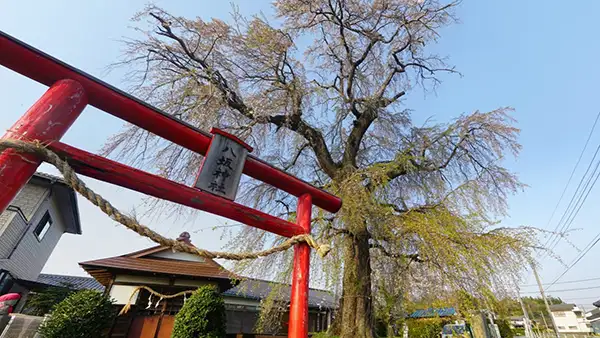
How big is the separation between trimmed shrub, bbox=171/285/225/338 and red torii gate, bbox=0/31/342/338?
4.73 metres

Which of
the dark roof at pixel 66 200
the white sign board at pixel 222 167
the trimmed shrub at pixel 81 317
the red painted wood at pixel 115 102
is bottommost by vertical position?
the trimmed shrub at pixel 81 317

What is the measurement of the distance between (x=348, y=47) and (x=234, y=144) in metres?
5.65

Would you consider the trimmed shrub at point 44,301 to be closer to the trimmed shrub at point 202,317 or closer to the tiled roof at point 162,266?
the tiled roof at point 162,266

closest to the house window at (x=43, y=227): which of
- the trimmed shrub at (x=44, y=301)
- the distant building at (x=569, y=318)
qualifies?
the trimmed shrub at (x=44, y=301)

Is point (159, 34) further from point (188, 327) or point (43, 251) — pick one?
point (43, 251)

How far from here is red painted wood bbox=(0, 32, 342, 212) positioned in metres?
1.42

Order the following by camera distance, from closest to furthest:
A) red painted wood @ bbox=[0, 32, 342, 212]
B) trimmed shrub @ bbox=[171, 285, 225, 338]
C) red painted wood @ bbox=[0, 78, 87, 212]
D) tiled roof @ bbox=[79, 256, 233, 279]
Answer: red painted wood @ bbox=[0, 78, 87, 212] → red painted wood @ bbox=[0, 32, 342, 212] → trimmed shrub @ bbox=[171, 285, 225, 338] → tiled roof @ bbox=[79, 256, 233, 279]

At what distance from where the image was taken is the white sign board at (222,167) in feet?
5.76

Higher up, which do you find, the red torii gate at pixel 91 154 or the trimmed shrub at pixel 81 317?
the red torii gate at pixel 91 154

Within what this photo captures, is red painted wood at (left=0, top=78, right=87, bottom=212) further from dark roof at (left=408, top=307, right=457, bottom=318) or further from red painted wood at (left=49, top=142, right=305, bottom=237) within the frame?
dark roof at (left=408, top=307, right=457, bottom=318)

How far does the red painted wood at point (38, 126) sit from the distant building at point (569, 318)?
53.9 metres

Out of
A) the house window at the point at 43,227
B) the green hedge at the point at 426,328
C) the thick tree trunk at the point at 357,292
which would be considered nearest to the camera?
the thick tree trunk at the point at 357,292

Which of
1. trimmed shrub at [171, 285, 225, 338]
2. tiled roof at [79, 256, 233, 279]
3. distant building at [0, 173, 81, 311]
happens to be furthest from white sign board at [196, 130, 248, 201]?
distant building at [0, 173, 81, 311]

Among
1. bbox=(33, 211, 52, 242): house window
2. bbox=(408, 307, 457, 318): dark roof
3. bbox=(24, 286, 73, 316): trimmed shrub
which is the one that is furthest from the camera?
bbox=(33, 211, 52, 242): house window
